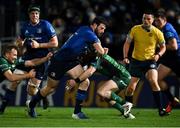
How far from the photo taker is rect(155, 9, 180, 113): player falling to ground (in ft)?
57.0

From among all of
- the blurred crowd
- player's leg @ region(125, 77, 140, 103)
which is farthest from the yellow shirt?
Result: the blurred crowd

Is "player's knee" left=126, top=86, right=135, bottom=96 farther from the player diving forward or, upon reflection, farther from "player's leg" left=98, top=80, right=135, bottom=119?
"player's leg" left=98, top=80, right=135, bottom=119

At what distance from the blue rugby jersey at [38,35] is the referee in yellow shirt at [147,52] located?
6.05 ft

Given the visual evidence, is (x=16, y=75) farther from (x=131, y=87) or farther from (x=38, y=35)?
(x=131, y=87)

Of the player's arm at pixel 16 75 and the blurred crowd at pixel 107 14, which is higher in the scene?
the blurred crowd at pixel 107 14

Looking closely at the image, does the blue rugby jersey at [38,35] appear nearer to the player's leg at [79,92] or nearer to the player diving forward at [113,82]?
the player's leg at [79,92]

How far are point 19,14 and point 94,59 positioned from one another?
33.6ft

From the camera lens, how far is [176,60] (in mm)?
18312

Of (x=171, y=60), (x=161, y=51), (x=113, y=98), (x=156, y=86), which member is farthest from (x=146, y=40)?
(x=171, y=60)

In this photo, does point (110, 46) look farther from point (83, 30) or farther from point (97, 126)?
point (97, 126)

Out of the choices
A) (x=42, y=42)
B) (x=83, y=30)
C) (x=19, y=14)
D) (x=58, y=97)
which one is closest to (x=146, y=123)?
(x=83, y=30)

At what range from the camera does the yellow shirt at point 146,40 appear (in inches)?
654

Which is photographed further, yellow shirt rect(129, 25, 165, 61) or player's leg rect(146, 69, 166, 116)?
yellow shirt rect(129, 25, 165, 61)

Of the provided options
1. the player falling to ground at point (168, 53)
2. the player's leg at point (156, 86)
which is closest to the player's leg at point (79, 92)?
the player's leg at point (156, 86)
